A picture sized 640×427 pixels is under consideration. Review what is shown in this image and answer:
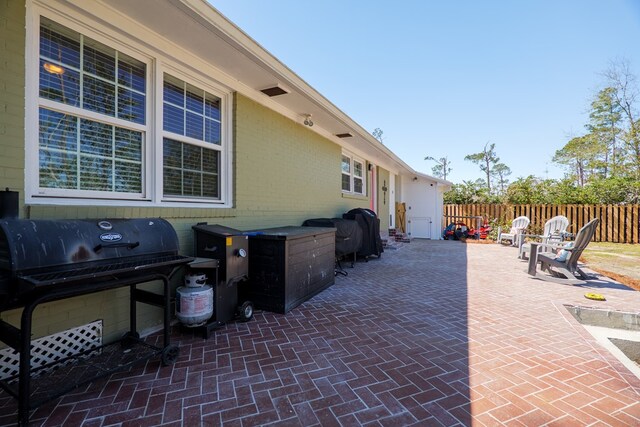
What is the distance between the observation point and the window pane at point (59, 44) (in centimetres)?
262

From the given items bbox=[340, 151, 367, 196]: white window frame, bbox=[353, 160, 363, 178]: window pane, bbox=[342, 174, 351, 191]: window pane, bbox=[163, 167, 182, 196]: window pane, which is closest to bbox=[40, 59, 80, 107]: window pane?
bbox=[163, 167, 182, 196]: window pane

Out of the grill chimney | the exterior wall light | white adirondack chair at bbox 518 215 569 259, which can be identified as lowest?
white adirondack chair at bbox 518 215 569 259

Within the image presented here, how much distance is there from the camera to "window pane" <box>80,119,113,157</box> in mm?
2904

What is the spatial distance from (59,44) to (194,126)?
158 cm

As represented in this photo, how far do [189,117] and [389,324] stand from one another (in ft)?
12.7

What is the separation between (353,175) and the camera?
9.81 metres

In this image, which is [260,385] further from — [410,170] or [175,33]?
[410,170]

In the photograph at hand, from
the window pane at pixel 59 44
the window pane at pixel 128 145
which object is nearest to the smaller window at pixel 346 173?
the window pane at pixel 128 145

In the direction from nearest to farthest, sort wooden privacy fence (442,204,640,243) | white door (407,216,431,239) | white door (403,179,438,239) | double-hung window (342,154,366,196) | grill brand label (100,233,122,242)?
grill brand label (100,233,122,242) < double-hung window (342,154,366,196) < wooden privacy fence (442,204,640,243) < white door (403,179,438,239) < white door (407,216,431,239)

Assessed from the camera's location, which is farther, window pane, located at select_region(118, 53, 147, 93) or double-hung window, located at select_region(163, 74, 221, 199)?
double-hung window, located at select_region(163, 74, 221, 199)

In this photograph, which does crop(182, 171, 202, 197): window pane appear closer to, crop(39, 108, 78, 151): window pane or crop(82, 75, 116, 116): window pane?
crop(82, 75, 116, 116): window pane

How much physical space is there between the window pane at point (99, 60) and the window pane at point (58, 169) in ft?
3.06

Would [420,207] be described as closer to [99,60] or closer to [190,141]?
[190,141]

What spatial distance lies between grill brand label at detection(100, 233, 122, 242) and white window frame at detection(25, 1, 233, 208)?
0.81m
